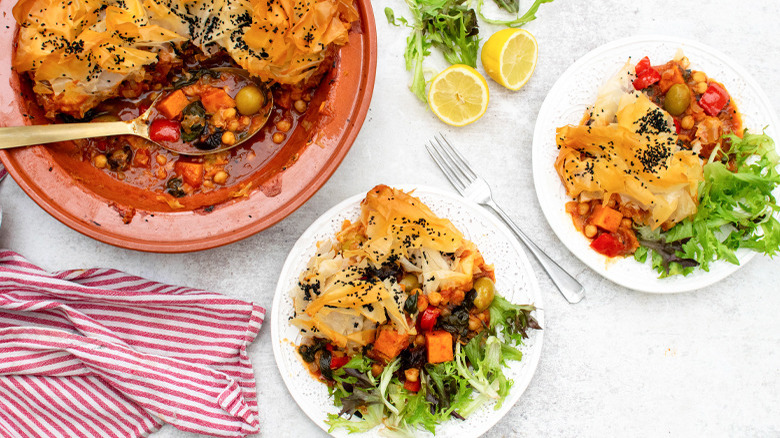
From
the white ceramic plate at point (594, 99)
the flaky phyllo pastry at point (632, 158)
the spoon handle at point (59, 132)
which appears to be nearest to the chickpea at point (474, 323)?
the white ceramic plate at point (594, 99)

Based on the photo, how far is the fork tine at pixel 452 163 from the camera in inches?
129

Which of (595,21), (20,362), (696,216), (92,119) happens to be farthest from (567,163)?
(20,362)

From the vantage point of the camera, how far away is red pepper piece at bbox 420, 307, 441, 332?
9.79 feet

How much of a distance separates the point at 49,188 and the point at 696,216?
3316 millimetres

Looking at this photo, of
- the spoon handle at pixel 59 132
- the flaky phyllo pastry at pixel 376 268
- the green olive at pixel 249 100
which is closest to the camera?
the spoon handle at pixel 59 132

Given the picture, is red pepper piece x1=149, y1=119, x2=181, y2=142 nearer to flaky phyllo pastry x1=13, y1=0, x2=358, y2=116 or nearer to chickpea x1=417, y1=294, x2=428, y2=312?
flaky phyllo pastry x1=13, y1=0, x2=358, y2=116

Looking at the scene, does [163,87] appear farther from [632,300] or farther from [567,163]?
[632,300]

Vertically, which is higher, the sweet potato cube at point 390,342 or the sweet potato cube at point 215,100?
the sweet potato cube at point 215,100

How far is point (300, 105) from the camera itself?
304 centimetres

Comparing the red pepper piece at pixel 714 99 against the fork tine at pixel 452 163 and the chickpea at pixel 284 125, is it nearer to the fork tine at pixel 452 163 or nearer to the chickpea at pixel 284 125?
the fork tine at pixel 452 163

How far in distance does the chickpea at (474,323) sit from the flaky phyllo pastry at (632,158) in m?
0.89

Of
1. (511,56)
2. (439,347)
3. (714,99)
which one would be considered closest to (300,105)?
(511,56)

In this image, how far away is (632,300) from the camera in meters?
3.35

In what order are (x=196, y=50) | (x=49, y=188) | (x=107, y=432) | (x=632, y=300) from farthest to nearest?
(x=632, y=300) → (x=107, y=432) → (x=196, y=50) → (x=49, y=188)
